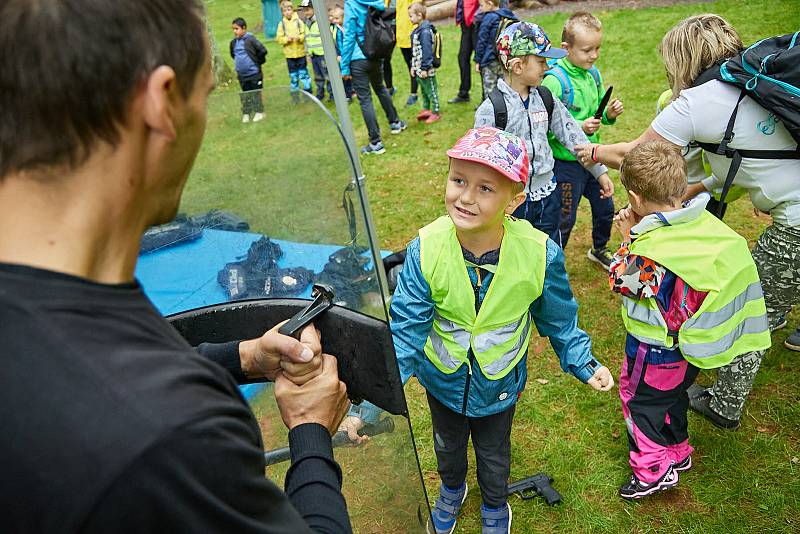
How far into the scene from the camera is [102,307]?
0.82 m

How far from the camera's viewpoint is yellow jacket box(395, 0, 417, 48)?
8820mm

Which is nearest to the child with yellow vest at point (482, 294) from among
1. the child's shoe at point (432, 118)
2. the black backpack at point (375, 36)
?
the black backpack at point (375, 36)

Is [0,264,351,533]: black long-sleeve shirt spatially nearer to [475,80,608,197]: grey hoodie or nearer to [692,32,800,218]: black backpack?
[692,32,800,218]: black backpack

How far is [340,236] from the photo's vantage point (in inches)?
76.5

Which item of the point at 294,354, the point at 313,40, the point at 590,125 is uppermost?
the point at 294,354

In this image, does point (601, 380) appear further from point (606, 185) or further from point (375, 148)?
point (375, 148)

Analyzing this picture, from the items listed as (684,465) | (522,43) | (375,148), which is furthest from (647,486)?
(375,148)

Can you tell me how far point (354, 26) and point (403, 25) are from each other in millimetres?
1775

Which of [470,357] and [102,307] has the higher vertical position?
[102,307]

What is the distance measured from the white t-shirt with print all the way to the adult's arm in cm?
264

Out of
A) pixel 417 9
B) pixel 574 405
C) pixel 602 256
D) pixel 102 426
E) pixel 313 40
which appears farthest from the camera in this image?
pixel 313 40

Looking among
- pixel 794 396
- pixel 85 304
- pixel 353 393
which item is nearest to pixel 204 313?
pixel 353 393

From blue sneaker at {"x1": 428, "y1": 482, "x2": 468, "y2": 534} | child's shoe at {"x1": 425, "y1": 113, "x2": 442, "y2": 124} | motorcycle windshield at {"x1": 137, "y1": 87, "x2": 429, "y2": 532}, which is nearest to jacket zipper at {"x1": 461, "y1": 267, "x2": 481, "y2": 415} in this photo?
motorcycle windshield at {"x1": 137, "y1": 87, "x2": 429, "y2": 532}

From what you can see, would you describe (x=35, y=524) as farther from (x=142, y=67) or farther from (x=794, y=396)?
(x=794, y=396)
